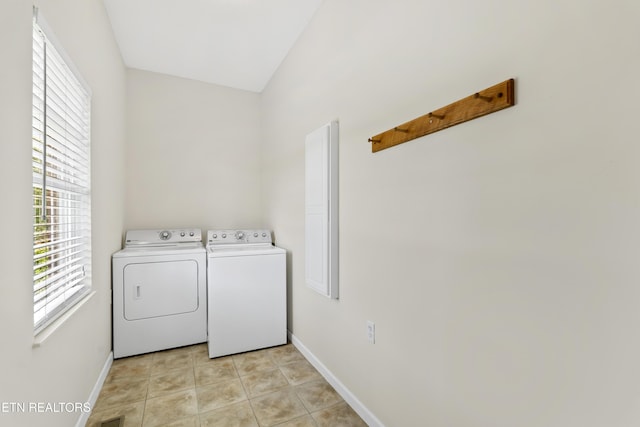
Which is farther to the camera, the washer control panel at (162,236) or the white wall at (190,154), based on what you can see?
the white wall at (190,154)

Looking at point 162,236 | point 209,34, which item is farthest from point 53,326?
point 209,34

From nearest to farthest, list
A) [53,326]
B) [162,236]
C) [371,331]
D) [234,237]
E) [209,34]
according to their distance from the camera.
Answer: [53,326]
[371,331]
[209,34]
[162,236]
[234,237]

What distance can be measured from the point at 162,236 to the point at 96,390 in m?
1.48

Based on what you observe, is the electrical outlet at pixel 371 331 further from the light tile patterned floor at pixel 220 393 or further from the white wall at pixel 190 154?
the white wall at pixel 190 154

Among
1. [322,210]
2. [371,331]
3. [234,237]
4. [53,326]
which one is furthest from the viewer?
[234,237]

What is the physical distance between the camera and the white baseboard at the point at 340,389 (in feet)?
5.71

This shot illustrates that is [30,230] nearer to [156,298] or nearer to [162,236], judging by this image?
[156,298]

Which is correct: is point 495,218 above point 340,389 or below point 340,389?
above

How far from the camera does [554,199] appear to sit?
0.90m

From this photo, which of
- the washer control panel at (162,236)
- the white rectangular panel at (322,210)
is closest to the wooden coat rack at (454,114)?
the white rectangular panel at (322,210)

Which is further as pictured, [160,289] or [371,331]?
[160,289]

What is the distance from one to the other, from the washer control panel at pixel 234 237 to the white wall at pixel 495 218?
1.57m

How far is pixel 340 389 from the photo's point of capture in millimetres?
2051

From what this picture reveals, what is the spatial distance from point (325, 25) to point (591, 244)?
212 centimetres
